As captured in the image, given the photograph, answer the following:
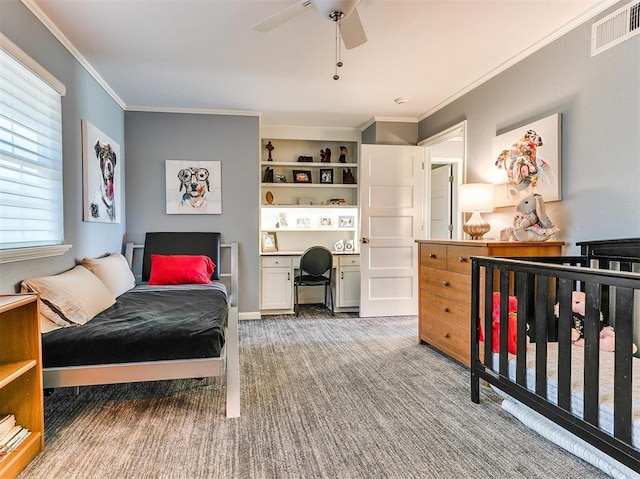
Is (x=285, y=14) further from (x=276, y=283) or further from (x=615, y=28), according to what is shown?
(x=276, y=283)

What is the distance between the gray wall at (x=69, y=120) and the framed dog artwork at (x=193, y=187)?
676mm

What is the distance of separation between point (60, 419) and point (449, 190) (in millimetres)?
5179

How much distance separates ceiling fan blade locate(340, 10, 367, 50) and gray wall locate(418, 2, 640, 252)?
4.80 feet

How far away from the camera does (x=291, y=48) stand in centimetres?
287

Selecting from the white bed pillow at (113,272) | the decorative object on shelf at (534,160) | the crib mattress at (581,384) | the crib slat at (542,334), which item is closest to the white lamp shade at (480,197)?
the decorative object on shelf at (534,160)

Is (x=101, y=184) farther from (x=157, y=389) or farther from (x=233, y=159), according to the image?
(x=157, y=389)

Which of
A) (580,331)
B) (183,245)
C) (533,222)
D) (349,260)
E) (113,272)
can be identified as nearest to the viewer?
(580,331)

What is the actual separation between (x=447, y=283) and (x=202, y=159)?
9.85 ft

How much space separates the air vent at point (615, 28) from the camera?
84.1 inches

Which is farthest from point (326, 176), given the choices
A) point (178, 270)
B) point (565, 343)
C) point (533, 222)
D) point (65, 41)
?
point (565, 343)

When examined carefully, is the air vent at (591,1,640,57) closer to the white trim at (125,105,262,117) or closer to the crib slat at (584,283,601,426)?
the crib slat at (584,283,601,426)

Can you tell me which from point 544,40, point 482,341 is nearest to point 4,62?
point 482,341

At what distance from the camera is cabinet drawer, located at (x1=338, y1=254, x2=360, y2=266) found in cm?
495

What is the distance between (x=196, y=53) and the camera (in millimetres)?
2938
